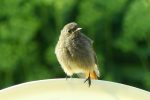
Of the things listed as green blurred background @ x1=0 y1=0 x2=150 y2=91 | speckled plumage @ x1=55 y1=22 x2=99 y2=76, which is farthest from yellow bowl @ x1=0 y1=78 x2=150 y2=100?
green blurred background @ x1=0 y1=0 x2=150 y2=91

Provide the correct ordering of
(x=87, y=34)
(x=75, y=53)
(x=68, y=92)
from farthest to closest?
1. (x=87, y=34)
2. (x=75, y=53)
3. (x=68, y=92)

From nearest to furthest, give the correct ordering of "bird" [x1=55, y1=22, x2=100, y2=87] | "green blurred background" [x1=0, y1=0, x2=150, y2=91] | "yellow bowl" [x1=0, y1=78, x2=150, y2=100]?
1. "yellow bowl" [x1=0, y1=78, x2=150, y2=100]
2. "bird" [x1=55, y1=22, x2=100, y2=87]
3. "green blurred background" [x1=0, y1=0, x2=150, y2=91]

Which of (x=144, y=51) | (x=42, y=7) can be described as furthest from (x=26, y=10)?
(x=144, y=51)

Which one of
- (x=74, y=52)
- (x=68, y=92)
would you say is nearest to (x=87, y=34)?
(x=74, y=52)

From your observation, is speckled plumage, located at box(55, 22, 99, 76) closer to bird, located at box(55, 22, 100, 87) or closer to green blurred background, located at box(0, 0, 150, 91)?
bird, located at box(55, 22, 100, 87)

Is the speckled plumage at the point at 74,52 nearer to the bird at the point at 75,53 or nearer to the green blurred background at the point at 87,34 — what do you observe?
the bird at the point at 75,53

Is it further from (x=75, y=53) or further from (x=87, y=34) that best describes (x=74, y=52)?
(x=87, y=34)
